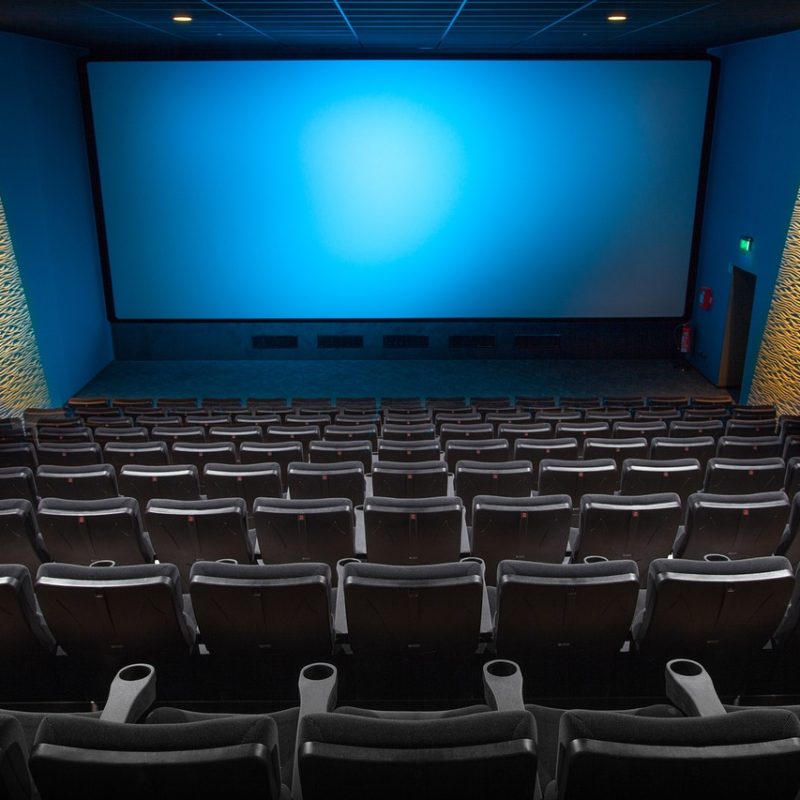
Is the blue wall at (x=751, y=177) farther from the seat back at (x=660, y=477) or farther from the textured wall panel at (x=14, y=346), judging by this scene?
the textured wall panel at (x=14, y=346)

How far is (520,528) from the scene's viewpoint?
4.33 metres

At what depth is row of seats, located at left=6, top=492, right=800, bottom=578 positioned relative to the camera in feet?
14.1

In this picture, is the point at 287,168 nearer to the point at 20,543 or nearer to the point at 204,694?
the point at 20,543

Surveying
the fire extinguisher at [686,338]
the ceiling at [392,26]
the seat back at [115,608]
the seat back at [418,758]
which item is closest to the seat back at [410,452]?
the seat back at [115,608]

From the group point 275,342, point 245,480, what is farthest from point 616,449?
point 275,342

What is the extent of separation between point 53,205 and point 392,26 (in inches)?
223

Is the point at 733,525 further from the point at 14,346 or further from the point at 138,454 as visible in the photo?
the point at 14,346

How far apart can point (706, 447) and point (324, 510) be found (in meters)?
3.80

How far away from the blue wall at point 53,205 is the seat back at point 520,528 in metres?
8.57

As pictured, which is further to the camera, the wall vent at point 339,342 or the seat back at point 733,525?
the wall vent at point 339,342

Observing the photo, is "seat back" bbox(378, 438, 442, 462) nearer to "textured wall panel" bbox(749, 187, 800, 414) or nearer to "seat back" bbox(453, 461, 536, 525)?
"seat back" bbox(453, 461, 536, 525)

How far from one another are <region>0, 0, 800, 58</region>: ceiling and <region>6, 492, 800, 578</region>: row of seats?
5627 mm

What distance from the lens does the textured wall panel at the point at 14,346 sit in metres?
10.1

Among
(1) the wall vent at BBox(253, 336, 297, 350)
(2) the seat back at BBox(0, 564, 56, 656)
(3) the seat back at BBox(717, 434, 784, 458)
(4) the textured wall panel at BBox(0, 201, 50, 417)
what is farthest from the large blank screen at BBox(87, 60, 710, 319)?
(2) the seat back at BBox(0, 564, 56, 656)
